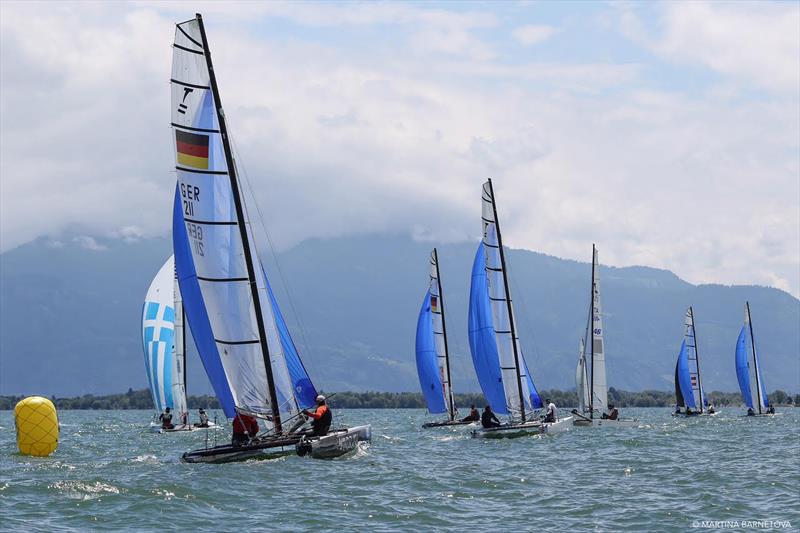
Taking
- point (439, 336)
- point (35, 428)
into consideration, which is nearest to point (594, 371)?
point (439, 336)

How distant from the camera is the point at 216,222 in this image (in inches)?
1288

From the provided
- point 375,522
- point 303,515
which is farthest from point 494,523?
point 303,515

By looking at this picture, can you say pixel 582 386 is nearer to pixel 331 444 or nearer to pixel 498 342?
pixel 498 342

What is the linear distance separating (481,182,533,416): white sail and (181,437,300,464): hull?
20.1 meters

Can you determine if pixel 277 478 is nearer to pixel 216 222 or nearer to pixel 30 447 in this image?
pixel 216 222

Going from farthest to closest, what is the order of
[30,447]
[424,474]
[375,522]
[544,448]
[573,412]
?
[573,412], [544,448], [30,447], [424,474], [375,522]

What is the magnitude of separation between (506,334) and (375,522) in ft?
90.9

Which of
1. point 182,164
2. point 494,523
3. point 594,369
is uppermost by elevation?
point 182,164

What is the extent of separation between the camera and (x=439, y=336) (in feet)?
219

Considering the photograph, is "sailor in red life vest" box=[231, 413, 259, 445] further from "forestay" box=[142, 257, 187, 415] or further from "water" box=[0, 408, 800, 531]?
"forestay" box=[142, 257, 187, 415]

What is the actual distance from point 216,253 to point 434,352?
117 feet

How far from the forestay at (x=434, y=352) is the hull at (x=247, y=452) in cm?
3481

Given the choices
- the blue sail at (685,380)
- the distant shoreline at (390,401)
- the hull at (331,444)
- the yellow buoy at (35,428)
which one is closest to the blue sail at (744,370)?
the blue sail at (685,380)

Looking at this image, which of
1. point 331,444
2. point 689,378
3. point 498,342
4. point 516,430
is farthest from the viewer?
point 689,378
